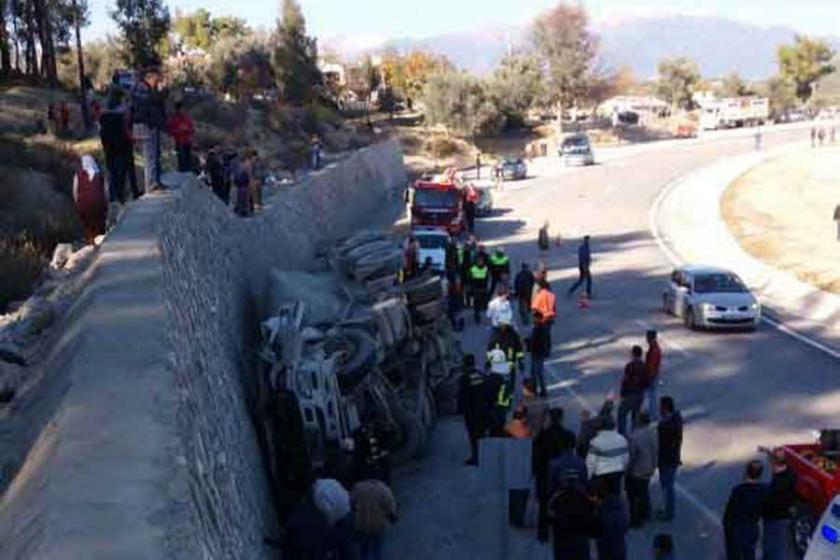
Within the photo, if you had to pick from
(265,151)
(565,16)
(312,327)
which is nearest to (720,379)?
(312,327)

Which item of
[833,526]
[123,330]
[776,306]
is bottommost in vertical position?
[776,306]

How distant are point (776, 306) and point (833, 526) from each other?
1953cm

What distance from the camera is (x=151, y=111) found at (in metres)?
16.1

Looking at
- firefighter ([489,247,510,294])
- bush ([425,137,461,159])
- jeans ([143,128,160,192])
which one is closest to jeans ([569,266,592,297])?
firefighter ([489,247,510,294])

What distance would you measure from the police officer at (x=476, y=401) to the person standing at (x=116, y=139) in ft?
18.4

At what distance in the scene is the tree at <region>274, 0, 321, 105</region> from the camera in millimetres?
80062

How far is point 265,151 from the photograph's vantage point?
58094mm

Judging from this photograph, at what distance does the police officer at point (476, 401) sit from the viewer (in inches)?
557

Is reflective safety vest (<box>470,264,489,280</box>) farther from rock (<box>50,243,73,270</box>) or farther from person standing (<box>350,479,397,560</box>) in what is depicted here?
person standing (<box>350,479,397,560</box>)

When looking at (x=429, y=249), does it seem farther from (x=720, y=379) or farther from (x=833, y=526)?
(x=833, y=526)

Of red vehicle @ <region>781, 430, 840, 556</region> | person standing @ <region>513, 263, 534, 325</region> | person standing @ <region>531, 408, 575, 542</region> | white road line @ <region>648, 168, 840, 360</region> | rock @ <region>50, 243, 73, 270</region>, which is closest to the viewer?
red vehicle @ <region>781, 430, 840, 556</region>

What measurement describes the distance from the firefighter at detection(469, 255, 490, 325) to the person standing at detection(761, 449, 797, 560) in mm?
12568

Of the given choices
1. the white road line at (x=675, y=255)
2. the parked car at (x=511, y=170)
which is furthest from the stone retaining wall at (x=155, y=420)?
the parked car at (x=511, y=170)

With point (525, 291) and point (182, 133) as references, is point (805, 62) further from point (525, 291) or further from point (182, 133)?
point (182, 133)
